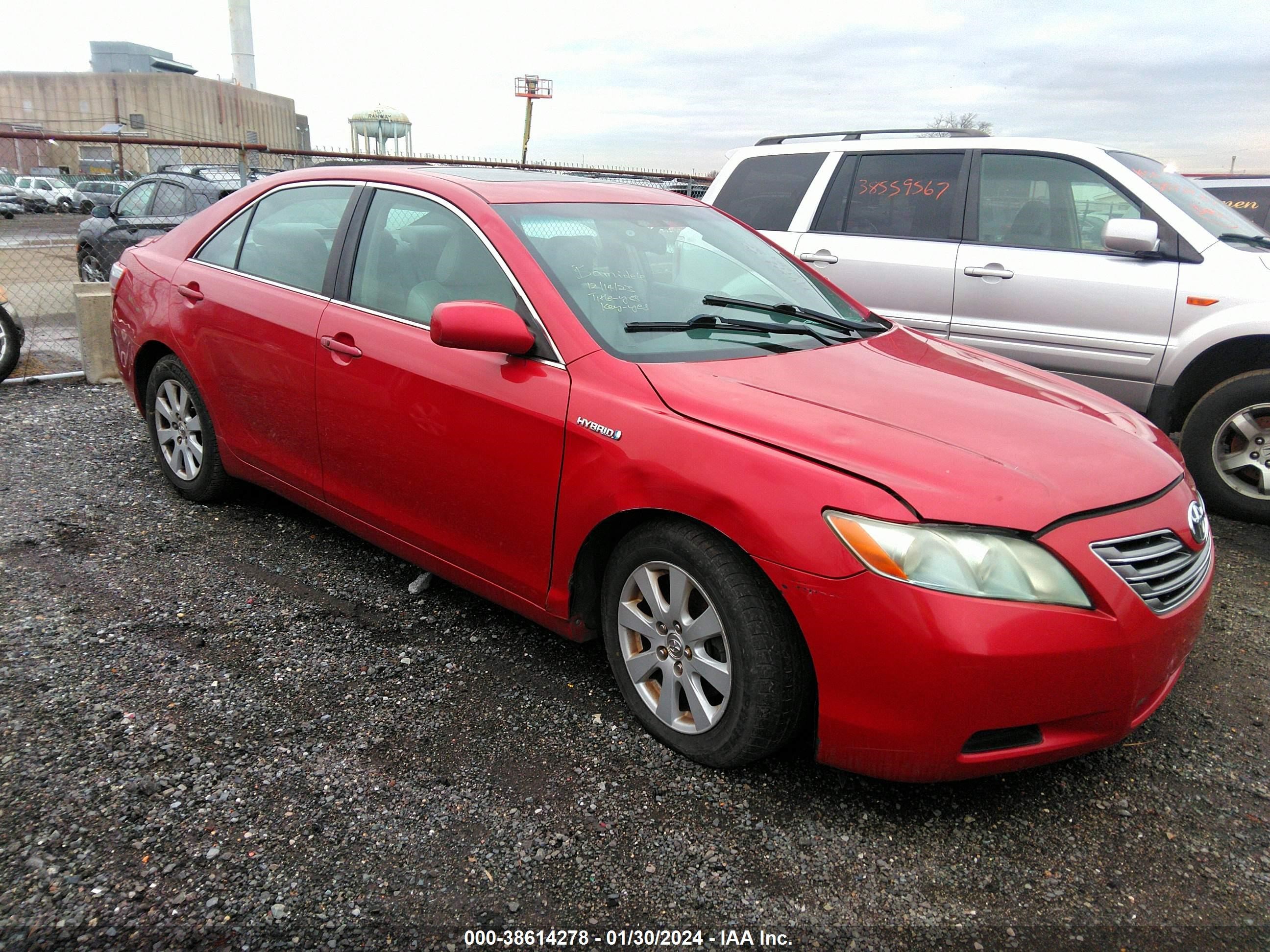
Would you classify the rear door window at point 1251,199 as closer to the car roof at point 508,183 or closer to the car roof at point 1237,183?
the car roof at point 1237,183

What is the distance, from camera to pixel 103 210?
10.8 metres

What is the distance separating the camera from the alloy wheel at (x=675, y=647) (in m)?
2.53

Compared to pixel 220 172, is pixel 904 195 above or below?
above

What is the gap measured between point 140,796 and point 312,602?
A: 4.15ft

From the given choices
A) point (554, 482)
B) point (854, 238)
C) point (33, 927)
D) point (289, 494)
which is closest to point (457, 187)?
point (554, 482)

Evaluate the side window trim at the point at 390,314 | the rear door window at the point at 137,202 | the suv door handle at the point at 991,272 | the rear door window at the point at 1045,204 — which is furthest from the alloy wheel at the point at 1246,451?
the rear door window at the point at 137,202

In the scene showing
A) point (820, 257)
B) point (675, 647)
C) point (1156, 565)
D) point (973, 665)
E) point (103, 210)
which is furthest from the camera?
point (103, 210)

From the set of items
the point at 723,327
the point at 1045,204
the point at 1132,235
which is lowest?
the point at 723,327

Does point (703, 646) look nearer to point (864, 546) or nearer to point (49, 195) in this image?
point (864, 546)

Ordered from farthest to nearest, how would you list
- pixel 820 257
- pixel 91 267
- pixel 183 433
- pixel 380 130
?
pixel 380 130
pixel 91 267
pixel 820 257
pixel 183 433

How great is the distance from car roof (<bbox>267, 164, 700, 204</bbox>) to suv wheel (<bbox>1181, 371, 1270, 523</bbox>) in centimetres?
298

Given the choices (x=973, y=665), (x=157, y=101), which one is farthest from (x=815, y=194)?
(x=157, y=101)

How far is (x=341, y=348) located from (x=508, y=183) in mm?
899

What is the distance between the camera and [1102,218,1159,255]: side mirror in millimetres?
4848
